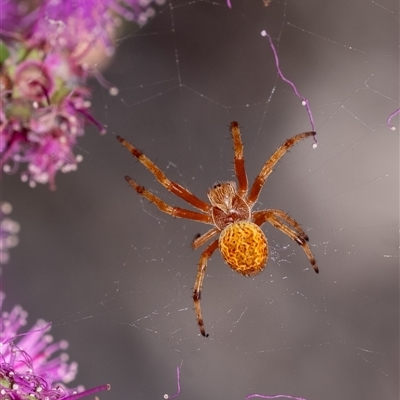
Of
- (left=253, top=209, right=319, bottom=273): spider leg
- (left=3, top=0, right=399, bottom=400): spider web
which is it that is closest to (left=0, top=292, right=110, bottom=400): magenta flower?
(left=3, top=0, right=399, bottom=400): spider web

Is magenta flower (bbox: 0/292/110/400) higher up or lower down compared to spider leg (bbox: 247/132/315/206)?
lower down

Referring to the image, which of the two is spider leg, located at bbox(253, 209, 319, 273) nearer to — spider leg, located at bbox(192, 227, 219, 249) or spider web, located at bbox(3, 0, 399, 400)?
spider leg, located at bbox(192, 227, 219, 249)

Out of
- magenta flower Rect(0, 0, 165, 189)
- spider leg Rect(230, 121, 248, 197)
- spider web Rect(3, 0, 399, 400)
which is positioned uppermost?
magenta flower Rect(0, 0, 165, 189)

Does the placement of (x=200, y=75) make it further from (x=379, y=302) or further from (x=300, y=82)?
(x=379, y=302)

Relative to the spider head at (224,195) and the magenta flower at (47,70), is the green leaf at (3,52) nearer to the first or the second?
the magenta flower at (47,70)

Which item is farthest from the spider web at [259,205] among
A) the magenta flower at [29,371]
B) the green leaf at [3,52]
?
the green leaf at [3,52]

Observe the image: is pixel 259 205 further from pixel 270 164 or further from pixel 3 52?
pixel 3 52

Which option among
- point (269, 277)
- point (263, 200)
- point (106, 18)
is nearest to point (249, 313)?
point (269, 277)
